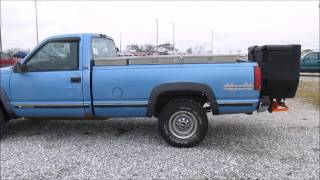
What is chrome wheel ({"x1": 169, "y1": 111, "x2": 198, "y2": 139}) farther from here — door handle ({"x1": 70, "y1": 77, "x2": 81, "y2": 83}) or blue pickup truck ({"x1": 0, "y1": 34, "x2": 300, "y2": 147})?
door handle ({"x1": 70, "y1": 77, "x2": 81, "y2": 83})

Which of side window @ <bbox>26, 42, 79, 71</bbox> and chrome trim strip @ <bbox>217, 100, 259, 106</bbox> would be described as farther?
side window @ <bbox>26, 42, 79, 71</bbox>

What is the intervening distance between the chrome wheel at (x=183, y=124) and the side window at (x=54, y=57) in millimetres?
1904

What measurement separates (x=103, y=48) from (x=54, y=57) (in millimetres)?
993

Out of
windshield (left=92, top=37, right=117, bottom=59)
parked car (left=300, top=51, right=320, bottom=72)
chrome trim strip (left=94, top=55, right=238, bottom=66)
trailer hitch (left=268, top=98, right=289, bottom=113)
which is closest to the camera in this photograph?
chrome trim strip (left=94, top=55, right=238, bottom=66)

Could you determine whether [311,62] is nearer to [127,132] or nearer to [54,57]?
[127,132]

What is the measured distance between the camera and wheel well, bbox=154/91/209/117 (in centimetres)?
602

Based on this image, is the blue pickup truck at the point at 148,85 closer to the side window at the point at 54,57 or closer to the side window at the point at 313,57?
the side window at the point at 54,57

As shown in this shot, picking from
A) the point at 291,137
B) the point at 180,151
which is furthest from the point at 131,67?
the point at 291,137

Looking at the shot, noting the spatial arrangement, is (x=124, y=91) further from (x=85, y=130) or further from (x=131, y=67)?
(x=85, y=130)

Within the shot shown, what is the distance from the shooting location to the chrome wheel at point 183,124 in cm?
606

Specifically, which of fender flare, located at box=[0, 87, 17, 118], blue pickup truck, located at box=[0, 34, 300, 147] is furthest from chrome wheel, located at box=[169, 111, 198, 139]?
fender flare, located at box=[0, 87, 17, 118]

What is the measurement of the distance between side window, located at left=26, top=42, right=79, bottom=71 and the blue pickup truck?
0.02 metres

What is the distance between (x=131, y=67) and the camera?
6.04m

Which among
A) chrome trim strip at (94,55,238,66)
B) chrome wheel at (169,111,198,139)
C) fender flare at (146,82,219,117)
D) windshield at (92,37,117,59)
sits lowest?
chrome wheel at (169,111,198,139)
